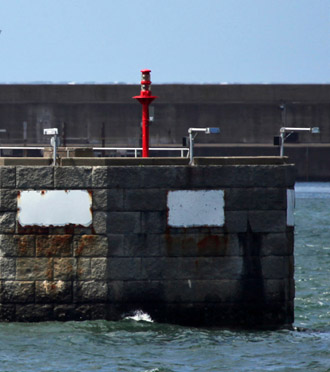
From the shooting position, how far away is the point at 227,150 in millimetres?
74688

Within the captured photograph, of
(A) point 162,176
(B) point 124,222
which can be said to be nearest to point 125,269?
(B) point 124,222

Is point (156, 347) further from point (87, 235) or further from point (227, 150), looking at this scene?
point (227, 150)

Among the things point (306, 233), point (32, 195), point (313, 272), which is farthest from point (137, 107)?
point (32, 195)

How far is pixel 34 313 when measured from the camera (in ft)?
47.8

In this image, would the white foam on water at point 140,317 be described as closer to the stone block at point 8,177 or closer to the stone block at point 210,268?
the stone block at point 210,268

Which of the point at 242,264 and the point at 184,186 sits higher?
the point at 184,186

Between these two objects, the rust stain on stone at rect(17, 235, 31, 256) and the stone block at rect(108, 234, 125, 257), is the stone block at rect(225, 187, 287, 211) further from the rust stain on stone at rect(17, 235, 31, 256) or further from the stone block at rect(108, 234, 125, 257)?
the rust stain on stone at rect(17, 235, 31, 256)

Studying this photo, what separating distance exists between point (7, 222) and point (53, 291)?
3.63 feet

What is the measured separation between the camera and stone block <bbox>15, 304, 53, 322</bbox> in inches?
572

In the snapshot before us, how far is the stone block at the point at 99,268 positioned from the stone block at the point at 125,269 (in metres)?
0.05

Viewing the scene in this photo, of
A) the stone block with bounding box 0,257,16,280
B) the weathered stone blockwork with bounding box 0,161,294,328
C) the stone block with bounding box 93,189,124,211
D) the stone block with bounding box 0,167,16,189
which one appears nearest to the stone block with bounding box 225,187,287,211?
the weathered stone blockwork with bounding box 0,161,294,328

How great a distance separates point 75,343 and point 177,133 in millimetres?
62365

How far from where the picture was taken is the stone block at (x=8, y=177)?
1444cm

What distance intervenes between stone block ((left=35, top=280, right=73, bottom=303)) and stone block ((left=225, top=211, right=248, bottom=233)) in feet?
7.39
